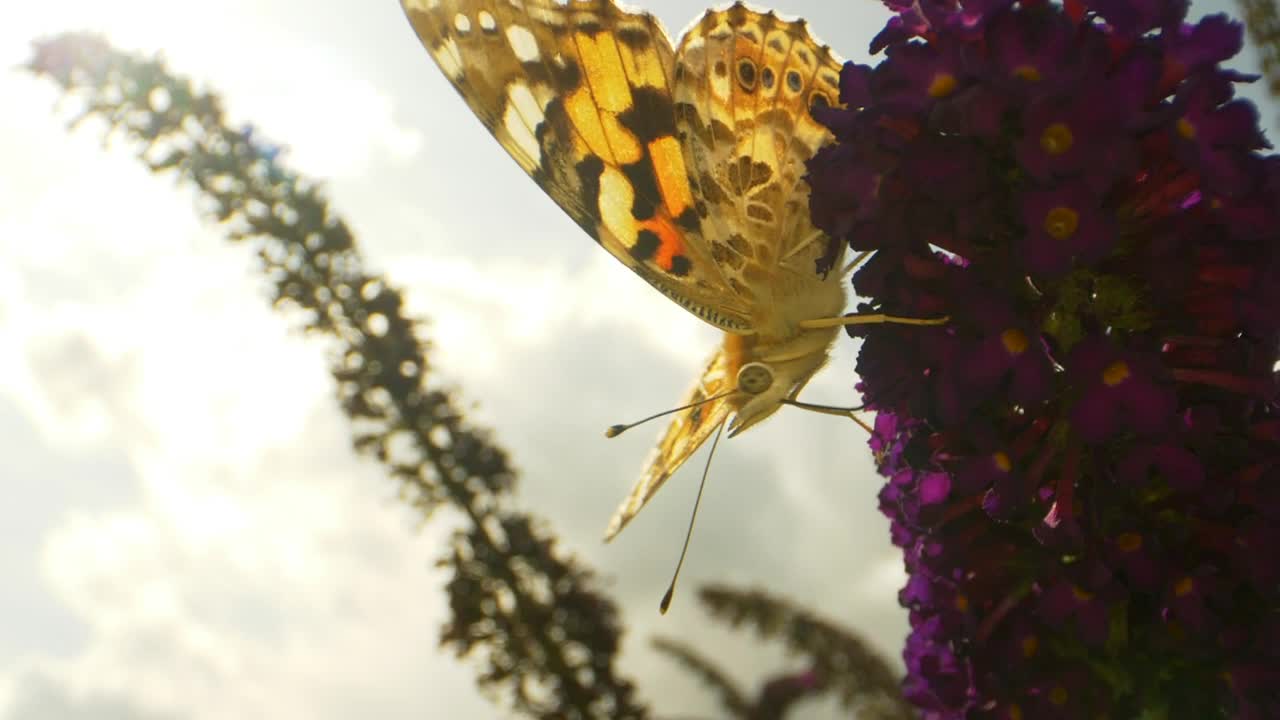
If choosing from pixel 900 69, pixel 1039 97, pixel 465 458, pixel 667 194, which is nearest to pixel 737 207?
pixel 667 194

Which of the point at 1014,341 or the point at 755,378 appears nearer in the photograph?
the point at 1014,341

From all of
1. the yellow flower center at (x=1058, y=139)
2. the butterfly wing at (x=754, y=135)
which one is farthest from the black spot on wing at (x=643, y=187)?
the yellow flower center at (x=1058, y=139)

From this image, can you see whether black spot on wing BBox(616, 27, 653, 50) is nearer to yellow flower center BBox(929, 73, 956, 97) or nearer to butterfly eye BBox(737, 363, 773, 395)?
butterfly eye BBox(737, 363, 773, 395)

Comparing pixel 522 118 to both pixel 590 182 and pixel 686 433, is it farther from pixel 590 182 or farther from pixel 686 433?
pixel 686 433

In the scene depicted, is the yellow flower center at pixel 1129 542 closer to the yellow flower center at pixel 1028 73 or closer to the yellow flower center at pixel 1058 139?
the yellow flower center at pixel 1058 139

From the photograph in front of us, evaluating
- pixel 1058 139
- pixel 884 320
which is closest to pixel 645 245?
pixel 884 320

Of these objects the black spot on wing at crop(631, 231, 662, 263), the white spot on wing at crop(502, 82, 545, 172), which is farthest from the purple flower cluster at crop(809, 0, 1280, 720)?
the white spot on wing at crop(502, 82, 545, 172)
